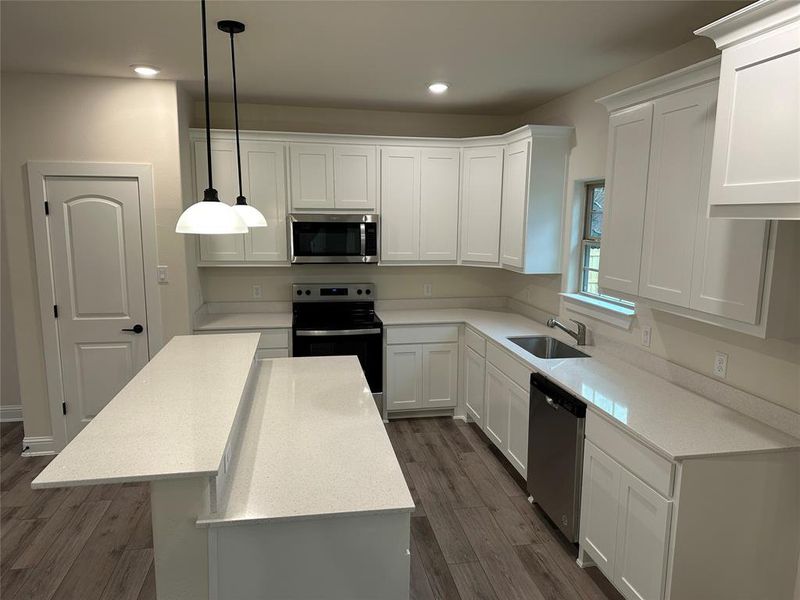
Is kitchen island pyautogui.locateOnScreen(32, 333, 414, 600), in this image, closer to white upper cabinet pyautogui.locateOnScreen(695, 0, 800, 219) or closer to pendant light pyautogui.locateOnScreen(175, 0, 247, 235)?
pendant light pyautogui.locateOnScreen(175, 0, 247, 235)

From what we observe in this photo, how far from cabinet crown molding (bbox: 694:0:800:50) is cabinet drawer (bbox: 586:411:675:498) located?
58.6 inches

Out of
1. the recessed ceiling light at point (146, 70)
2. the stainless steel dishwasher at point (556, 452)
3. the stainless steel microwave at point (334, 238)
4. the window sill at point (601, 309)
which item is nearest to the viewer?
the stainless steel dishwasher at point (556, 452)

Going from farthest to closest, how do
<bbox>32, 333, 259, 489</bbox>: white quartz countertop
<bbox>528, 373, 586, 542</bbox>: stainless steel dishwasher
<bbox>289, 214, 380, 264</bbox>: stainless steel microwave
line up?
<bbox>289, 214, 380, 264</bbox>: stainless steel microwave
<bbox>528, 373, 586, 542</bbox>: stainless steel dishwasher
<bbox>32, 333, 259, 489</bbox>: white quartz countertop

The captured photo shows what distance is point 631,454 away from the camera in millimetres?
2045

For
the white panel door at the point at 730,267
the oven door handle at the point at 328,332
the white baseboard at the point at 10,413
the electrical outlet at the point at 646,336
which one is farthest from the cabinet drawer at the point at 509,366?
the white baseboard at the point at 10,413

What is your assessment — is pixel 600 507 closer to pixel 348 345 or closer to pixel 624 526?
pixel 624 526

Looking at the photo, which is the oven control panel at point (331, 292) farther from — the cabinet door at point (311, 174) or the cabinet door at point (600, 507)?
the cabinet door at point (600, 507)

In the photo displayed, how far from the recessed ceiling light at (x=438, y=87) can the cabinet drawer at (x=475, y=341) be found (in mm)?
1811

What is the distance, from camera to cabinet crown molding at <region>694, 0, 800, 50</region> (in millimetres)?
1513

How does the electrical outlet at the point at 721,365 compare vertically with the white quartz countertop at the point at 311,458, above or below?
above

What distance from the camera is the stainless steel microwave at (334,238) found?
4.05 metres

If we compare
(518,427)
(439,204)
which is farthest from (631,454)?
(439,204)

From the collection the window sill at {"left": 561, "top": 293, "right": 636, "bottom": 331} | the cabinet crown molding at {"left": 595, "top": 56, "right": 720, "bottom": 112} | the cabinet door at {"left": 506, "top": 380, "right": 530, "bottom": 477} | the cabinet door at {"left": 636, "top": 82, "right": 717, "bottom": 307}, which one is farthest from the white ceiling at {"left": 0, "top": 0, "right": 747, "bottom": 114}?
Answer: the cabinet door at {"left": 506, "top": 380, "right": 530, "bottom": 477}

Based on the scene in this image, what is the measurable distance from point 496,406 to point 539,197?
1555mm
